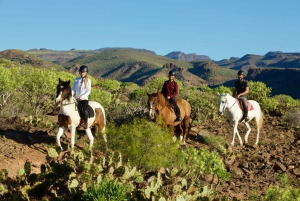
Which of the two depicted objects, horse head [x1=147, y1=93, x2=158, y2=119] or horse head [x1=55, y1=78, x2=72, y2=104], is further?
horse head [x1=147, y1=93, x2=158, y2=119]

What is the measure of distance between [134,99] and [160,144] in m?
17.0

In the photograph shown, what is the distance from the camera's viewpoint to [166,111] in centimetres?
1215

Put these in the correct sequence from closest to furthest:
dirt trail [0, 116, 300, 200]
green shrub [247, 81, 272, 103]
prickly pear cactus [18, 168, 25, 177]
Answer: prickly pear cactus [18, 168, 25, 177], dirt trail [0, 116, 300, 200], green shrub [247, 81, 272, 103]

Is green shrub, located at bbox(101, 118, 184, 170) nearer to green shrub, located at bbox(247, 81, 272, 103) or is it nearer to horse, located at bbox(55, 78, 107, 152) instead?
horse, located at bbox(55, 78, 107, 152)

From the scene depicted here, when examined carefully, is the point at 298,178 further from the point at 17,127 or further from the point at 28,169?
the point at 17,127

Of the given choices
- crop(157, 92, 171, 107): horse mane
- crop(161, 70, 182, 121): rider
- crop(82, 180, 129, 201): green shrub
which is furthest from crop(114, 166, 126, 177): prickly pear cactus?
crop(161, 70, 182, 121): rider

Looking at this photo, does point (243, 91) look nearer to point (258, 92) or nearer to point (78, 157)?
point (78, 157)

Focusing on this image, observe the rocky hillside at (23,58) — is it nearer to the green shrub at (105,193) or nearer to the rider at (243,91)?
the rider at (243,91)

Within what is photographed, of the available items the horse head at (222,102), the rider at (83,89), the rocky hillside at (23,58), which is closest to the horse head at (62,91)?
the rider at (83,89)

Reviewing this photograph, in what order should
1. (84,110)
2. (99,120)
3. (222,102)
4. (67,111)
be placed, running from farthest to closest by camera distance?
1. (222,102)
2. (99,120)
3. (84,110)
4. (67,111)

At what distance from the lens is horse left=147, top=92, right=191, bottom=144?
37.3 feet

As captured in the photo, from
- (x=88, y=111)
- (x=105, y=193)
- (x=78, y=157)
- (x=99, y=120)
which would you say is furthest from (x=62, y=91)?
(x=105, y=193)

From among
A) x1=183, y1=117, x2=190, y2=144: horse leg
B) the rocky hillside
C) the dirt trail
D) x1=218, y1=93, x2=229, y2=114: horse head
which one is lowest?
the dirt trail

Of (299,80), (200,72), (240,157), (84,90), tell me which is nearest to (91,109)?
(84,90)
